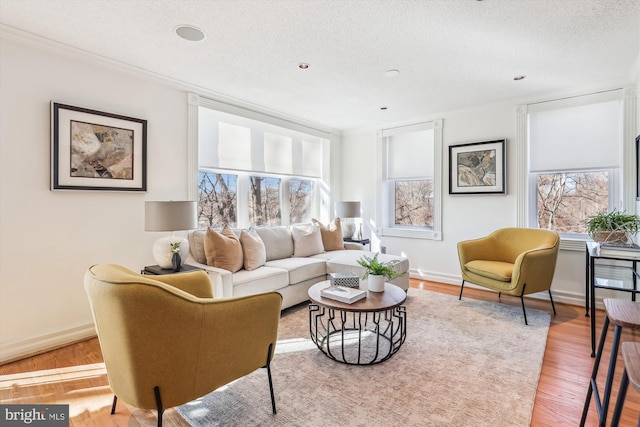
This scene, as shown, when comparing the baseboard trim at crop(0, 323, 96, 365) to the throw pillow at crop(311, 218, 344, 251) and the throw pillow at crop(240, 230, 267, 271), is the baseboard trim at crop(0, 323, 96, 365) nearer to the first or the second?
the throw pillow at crop(240, 230, 267, 271)

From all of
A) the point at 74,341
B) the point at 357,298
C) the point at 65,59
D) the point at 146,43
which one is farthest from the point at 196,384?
the point at 65,59

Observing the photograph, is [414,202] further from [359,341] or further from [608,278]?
[359,341]

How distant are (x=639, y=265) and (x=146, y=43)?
5153 mm

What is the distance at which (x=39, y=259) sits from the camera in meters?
2.66

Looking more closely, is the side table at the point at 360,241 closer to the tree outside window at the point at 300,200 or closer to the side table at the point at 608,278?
the tree outside window at the point at 300,200

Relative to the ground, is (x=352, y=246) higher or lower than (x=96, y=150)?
lower

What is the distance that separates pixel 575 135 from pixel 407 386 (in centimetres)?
362

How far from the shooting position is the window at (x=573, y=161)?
3.63 meters

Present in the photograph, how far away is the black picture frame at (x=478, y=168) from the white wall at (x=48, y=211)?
3880 millimetres

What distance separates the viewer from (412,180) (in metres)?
5.17

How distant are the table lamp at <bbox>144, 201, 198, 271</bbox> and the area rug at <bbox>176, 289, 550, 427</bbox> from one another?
121 centimetres

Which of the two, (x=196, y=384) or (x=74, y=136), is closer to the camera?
(x=196, y=384)

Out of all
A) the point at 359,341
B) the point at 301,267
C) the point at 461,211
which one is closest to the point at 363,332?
the point at 359,341

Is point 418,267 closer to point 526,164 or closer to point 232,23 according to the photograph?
point 526,164
